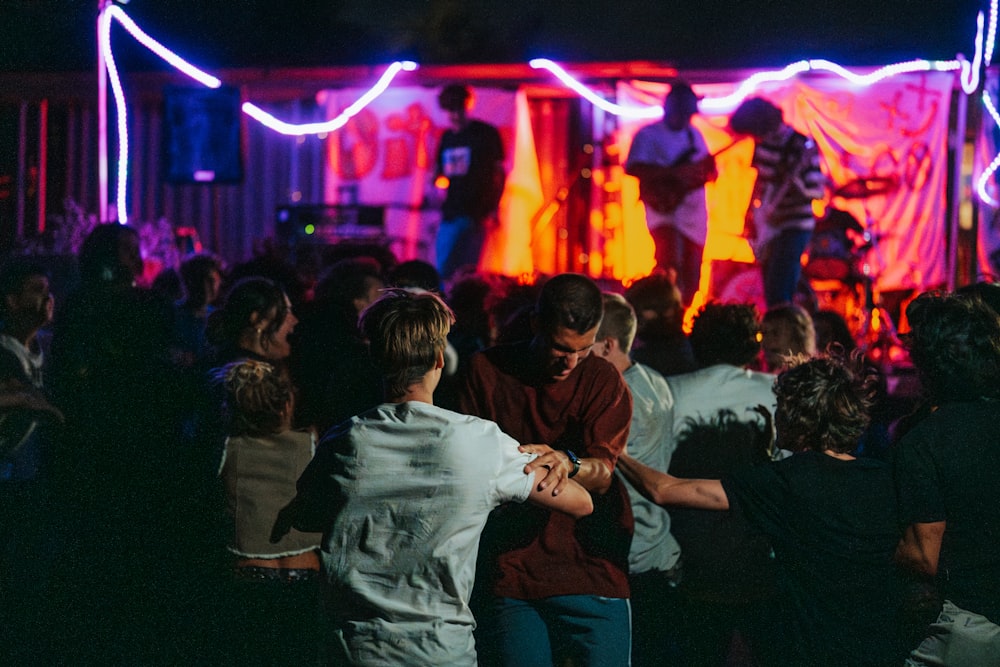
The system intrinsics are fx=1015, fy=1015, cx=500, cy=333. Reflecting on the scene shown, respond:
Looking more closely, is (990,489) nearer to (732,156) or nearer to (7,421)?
(7,421)

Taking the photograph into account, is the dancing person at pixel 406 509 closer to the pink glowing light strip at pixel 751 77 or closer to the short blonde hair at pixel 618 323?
the short blonde hair at pixel 618 323

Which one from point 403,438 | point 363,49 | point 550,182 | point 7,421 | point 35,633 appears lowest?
point 35,633

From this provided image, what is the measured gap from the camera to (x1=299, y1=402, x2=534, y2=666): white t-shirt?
98.0 inches

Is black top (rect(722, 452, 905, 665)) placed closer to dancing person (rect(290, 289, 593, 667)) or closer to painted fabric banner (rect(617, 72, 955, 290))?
dancing person (rect(290, 289, 593, 667))

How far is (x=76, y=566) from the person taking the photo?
14.1ft

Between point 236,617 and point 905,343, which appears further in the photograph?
point 236,617

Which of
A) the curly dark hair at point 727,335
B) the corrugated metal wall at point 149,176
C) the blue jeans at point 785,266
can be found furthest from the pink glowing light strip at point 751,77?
the curly dark hair at point 727,335

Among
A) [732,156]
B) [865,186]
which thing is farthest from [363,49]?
[865,186]

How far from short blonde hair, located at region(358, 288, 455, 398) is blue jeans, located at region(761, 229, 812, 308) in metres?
6.71

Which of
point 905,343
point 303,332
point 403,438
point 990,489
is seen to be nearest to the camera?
point 403,438

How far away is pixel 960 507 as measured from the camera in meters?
2.74

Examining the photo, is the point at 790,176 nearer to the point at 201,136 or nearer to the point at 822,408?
the point at 201,136

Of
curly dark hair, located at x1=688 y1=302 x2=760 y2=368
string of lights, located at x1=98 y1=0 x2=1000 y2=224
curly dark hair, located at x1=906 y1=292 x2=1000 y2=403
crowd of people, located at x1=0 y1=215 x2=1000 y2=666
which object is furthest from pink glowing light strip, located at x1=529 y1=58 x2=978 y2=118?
curly dark hair, located at x1=906 y1=292 x2=1000 y2=403

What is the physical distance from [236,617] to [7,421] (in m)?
1.68
